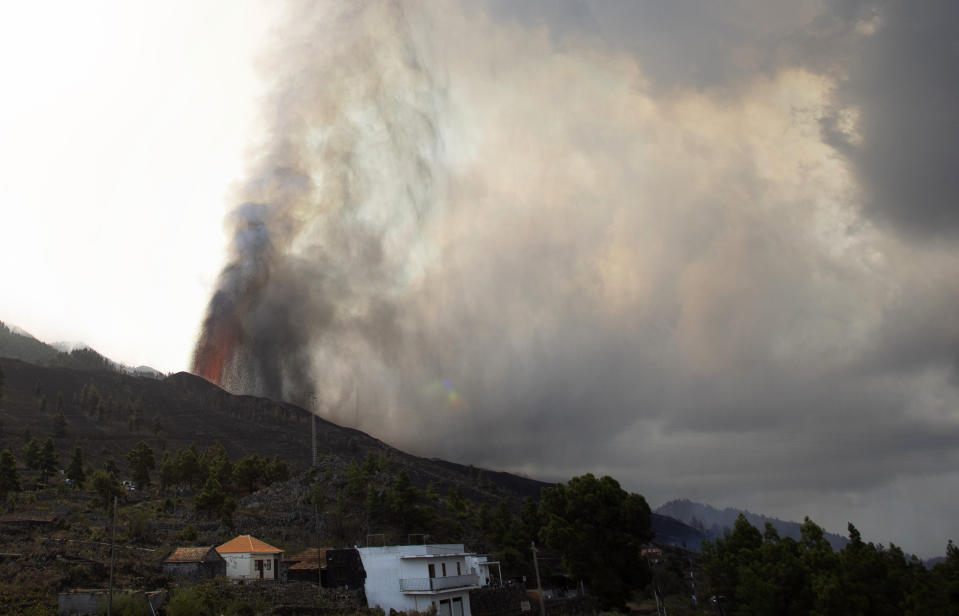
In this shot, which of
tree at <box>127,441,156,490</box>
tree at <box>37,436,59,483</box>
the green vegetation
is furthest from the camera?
tree at <box>127,441,156,490</box>

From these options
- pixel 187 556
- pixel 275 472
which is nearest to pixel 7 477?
pixel 187 556

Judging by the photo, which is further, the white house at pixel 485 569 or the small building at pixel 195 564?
the white house at pixel 485 569

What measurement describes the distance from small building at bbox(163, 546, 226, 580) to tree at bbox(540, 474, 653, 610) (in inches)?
1430

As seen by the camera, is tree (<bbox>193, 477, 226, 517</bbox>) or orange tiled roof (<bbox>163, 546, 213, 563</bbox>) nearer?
orange tiled roof (<bbox>163, 546, 213, 563</bbox>)

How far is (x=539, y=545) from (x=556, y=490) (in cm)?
3754

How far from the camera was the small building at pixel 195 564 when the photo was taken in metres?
63.5

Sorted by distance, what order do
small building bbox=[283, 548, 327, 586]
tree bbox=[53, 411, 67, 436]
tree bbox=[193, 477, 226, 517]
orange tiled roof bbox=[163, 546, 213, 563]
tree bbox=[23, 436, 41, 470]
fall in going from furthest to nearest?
tree bbox=[53, 411, 67, 436], tree bbox=[23, 436, 41, 470], tree bbox=[193, 477, 226, 517], small building bbox=[283, 548, 327, 586], orange tiled roof bbox=[163, 546, 213, 563]

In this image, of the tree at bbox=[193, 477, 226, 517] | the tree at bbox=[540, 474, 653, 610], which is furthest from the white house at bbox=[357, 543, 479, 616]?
the tree at bbox=[193, 477, 226, 517]

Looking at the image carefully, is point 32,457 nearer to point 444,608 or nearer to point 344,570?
point 344,570

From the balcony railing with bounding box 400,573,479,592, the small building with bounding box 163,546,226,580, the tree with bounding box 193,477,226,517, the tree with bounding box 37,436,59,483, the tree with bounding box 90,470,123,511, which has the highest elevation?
the tree with bounding box 37,436,59,483

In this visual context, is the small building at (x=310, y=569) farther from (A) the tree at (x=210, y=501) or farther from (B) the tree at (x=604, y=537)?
(A) the tree at (x=210, y=501)

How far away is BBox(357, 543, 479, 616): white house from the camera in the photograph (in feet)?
213

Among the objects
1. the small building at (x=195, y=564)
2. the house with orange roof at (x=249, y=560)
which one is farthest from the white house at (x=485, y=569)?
the small building at (x=195, y=564)

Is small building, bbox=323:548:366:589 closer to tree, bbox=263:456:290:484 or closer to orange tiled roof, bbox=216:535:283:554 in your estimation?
orange tiled roof, bbox=216:535:283:554
